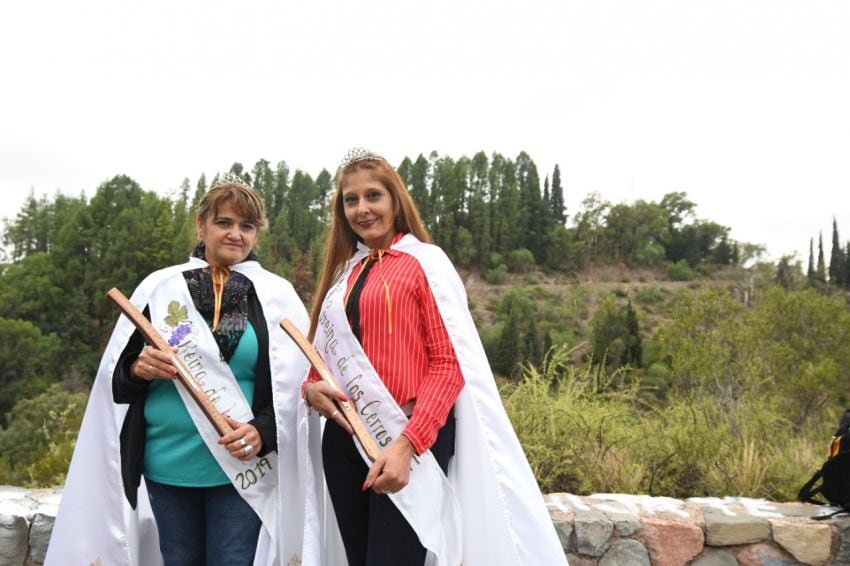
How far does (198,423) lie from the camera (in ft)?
6.71

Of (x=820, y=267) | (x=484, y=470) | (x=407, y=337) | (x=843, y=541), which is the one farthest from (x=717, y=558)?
(x=820, y=267)

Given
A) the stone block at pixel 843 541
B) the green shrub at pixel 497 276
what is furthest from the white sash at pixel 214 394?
the green shrub at pixel 497 276

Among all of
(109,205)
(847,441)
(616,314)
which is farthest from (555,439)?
(109,205)

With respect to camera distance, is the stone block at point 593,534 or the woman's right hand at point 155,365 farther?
the stone block at point 593,534

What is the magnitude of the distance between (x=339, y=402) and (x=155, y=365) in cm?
57

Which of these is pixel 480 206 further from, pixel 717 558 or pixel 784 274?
pixel 717 558

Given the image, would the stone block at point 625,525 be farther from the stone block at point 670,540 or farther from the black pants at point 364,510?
the black pants at point 364,510

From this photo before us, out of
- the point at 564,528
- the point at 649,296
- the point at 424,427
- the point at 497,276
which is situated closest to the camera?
the point at 424,427

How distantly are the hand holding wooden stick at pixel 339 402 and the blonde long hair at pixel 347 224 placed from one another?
17 centimetres

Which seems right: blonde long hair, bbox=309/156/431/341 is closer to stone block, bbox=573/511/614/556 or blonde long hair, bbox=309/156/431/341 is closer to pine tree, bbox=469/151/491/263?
stone block, bbox=573/511/614/556

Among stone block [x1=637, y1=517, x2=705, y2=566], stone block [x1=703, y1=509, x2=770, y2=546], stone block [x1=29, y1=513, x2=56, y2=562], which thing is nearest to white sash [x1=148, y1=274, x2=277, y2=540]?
stone block [x1=29, y1=513, x2=56, y2=562]

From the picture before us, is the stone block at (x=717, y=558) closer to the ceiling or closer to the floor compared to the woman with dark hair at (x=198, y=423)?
closer to the floor

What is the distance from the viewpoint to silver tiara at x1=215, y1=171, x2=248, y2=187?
2262 mm

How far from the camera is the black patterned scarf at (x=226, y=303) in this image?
7.01 ft
